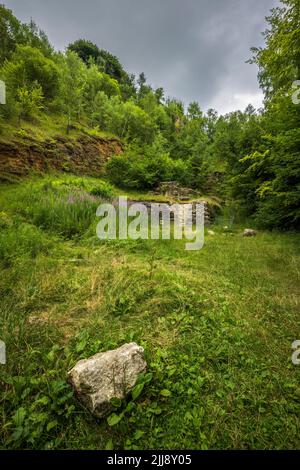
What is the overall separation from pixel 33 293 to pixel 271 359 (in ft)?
8.96

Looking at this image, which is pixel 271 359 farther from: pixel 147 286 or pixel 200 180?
pixel 200 180

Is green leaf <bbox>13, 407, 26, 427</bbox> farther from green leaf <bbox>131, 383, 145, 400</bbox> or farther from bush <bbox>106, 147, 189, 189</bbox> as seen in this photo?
bush <bbox>106, 147, 189, 189</bbox>

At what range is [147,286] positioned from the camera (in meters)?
2.92

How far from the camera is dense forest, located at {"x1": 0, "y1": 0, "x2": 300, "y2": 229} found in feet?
15.6

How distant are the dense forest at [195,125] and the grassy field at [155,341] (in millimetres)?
3141

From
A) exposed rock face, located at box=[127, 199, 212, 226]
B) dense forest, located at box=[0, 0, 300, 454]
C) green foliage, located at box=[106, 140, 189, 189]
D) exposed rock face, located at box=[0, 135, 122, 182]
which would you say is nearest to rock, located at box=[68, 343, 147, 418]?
dense forest, located at box=[0, 0, 300, 454]

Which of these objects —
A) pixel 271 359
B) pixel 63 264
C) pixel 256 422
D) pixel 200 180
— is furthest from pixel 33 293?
pixel 200 180

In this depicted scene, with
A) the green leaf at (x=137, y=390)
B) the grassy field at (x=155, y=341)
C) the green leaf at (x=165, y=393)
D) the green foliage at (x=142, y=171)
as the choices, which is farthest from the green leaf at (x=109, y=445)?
the green foliage at (x=142, y=171)

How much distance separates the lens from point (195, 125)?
2444 cm

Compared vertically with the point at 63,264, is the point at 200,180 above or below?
above

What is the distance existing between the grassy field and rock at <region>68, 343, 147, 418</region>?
2.9 inches

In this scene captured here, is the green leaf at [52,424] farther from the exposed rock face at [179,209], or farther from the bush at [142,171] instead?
the bush at [142,171]

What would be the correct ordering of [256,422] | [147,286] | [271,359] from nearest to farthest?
[256,422] → [271,359] → [147,286]

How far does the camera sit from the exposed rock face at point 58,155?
Answer: 9.40m
